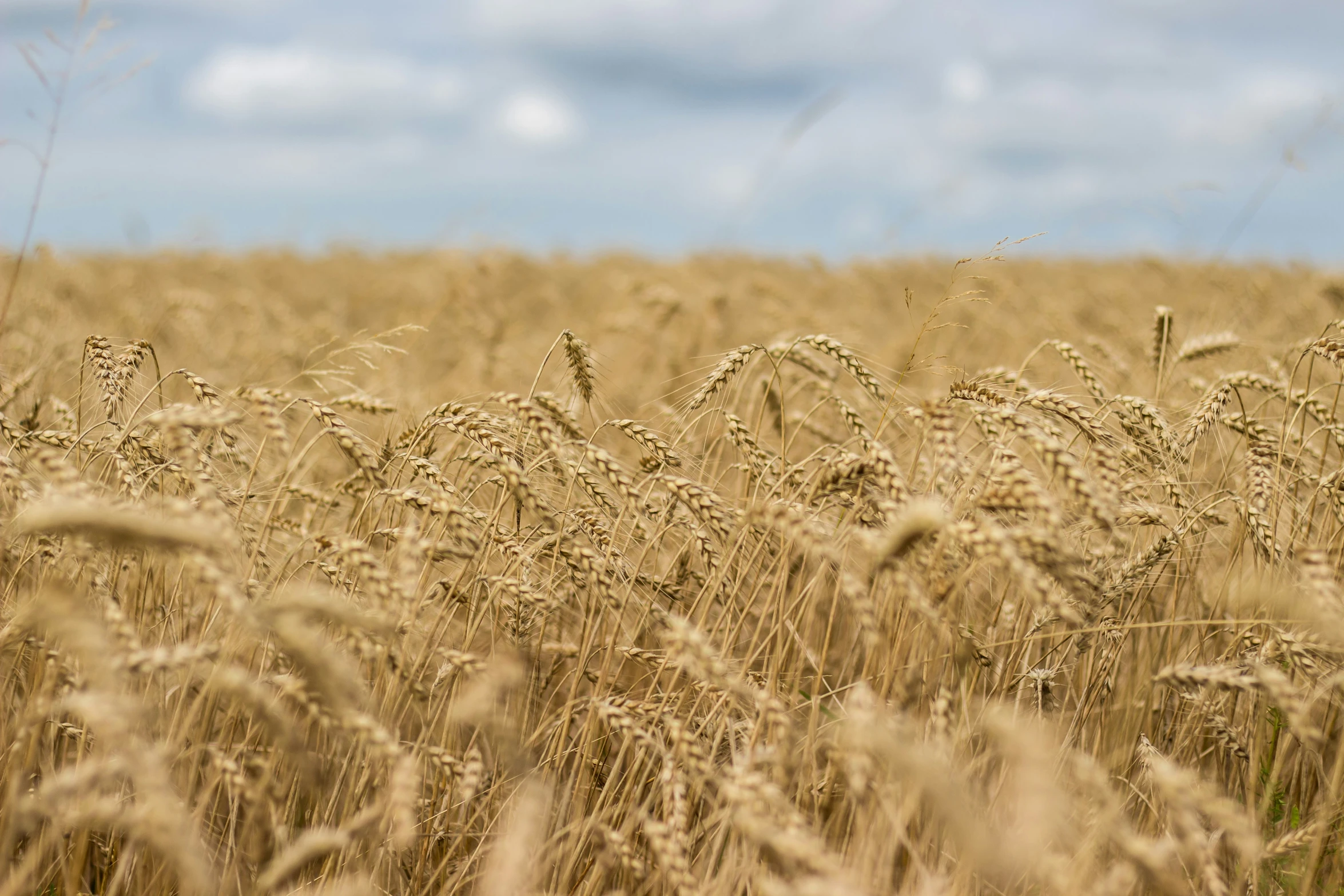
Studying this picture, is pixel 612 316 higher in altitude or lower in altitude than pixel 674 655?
higher

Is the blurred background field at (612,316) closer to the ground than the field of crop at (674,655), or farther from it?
farther from it

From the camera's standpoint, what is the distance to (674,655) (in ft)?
5.77

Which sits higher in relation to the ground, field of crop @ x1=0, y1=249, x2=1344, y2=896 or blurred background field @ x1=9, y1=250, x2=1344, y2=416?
blurred background field @ x1=9, y1=250, x2=1344, y2=416

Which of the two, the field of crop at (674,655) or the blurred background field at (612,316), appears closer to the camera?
the field of crop at (674,655)

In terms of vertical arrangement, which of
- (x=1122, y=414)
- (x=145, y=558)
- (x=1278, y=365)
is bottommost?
(x=145, y=558)

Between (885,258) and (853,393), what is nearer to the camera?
(853,393)

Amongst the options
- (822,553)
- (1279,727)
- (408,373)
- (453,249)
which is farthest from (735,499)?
(453,249)

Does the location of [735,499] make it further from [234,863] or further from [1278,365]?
[1278,365]

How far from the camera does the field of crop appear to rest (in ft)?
4.56

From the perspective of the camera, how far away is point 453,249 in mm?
12961

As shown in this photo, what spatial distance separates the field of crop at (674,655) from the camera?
54.7 inches

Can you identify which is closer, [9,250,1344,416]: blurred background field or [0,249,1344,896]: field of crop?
[0,249,1344,896]: field of crop

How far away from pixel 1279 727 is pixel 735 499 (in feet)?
4.82

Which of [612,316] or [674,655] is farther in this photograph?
[612,316]
